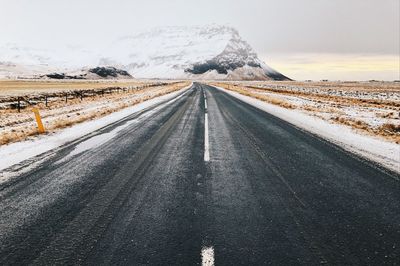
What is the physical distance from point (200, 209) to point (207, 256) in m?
1.41

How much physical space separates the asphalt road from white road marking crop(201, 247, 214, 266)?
0.07ft

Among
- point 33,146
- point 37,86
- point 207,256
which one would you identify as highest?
point 37,86

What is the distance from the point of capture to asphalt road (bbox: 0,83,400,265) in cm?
382

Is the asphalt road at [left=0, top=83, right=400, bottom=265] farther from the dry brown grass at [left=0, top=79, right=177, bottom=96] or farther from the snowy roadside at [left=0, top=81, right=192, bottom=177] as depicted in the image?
the dry brown grass at [left=0, top=79, right=177, bottom=96]

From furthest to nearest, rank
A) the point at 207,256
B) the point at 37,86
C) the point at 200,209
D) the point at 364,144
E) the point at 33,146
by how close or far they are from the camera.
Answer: the point at 37,86 < the point at 364,144 < the point at 33,146 < the point at 200,209 < the point at 207,256

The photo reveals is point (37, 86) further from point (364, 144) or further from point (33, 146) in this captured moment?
point (364, 144)

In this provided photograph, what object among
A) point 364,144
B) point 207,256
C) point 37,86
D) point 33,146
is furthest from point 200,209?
point 37,86

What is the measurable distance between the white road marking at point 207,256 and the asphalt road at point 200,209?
0.02 m

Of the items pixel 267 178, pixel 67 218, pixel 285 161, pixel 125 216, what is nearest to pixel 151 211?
pixel 125 216

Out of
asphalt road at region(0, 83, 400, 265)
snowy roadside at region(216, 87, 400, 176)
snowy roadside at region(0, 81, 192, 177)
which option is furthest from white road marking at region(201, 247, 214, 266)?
snowy roadside at region(216, 87, 400, 176)

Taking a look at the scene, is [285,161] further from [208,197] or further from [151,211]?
[151,211]

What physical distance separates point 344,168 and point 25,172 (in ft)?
22.5

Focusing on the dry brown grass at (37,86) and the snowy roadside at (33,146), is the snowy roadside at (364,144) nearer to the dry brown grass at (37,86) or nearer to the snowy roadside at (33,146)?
the snowy roadside at (33,146)

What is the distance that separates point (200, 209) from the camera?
16.8 feet
